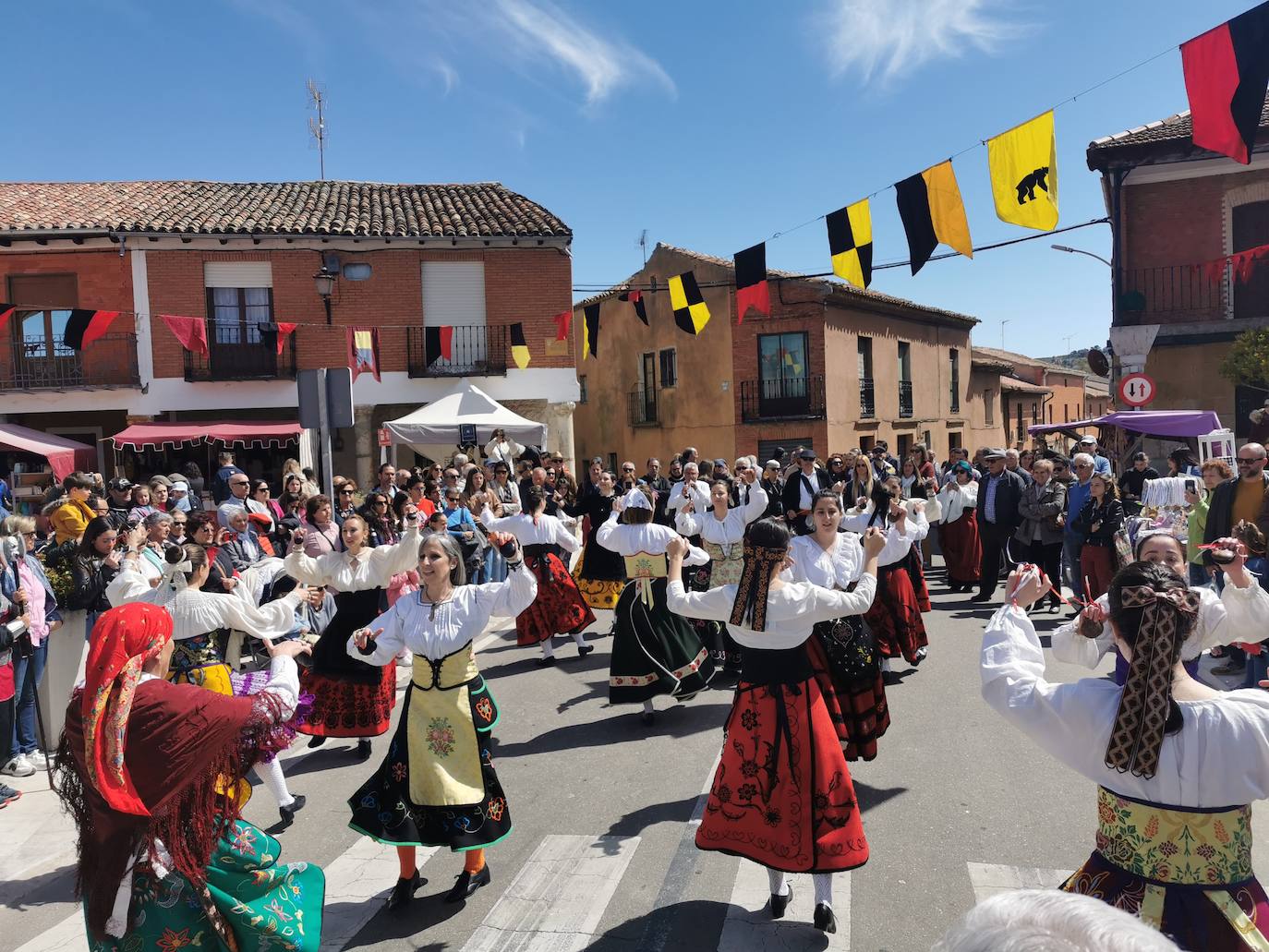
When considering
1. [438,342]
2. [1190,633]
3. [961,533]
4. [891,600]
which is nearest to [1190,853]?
[1190,633]

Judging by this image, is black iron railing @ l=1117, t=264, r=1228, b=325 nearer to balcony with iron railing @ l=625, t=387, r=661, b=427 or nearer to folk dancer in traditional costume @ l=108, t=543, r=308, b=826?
balcony with iron railing @ l=625, t=387, r=661, b=427

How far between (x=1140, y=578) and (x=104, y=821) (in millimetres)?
3038

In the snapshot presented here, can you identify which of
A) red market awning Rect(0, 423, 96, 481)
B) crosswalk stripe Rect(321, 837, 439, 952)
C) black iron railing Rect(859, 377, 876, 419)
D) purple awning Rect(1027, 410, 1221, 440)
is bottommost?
crosswalk stripe Rect(321, 837, 439, 952)

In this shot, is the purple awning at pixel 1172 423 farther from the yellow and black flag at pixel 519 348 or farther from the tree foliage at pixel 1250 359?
the yellow and black flag at pixel 519 348

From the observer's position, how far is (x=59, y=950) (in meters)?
3.84

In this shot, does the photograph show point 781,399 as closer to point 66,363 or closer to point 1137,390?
point 1137,390

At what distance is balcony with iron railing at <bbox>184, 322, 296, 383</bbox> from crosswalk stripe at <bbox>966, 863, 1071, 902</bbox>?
18220mm

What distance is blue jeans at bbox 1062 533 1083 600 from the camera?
9.73 metres

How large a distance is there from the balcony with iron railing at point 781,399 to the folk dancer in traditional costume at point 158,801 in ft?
74.6

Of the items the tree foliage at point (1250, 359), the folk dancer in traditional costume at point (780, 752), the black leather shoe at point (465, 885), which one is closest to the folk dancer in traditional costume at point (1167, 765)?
the folk dancer in traditional costume at point (780, 752)

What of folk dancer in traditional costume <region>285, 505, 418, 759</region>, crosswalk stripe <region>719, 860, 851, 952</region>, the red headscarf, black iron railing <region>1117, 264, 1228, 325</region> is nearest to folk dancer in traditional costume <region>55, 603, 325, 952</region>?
the red headscarf

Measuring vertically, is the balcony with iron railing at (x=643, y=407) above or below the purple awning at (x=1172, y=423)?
above

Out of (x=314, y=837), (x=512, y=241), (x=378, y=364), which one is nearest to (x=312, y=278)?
(x=378, y=364)

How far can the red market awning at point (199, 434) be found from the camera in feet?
58.1
